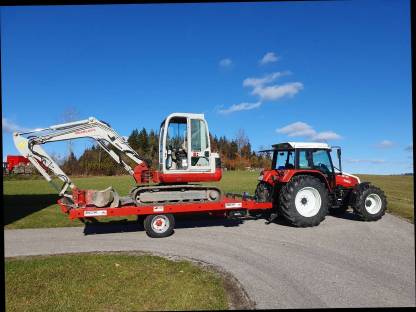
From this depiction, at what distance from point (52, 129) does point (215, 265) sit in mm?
6885

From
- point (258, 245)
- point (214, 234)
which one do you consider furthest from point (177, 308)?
point (214, 234)

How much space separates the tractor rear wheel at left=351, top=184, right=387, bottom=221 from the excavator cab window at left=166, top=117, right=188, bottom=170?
5.80m

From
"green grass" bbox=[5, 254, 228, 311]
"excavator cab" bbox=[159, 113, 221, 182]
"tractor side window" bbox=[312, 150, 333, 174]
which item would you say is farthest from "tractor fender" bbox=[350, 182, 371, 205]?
"green grass" bbox=[5, 254, 228, 311]

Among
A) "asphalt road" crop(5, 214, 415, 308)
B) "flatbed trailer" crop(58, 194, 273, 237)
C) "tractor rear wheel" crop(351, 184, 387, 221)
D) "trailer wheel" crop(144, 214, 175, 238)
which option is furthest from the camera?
"tractor rear wheel" crop(351, 184, 387, 221)

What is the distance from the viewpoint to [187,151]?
1090 centimetres

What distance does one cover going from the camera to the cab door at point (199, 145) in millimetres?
10891

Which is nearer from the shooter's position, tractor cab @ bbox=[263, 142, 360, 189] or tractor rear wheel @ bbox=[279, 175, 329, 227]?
tractor rear wheel @ bbox=[279, 175, 329, 227]

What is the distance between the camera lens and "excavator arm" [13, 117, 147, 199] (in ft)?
36.5

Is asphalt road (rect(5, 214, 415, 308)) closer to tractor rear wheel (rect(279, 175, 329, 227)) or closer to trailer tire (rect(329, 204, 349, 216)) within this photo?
tractor rear wheel (rect(279, 175, 329, 227))

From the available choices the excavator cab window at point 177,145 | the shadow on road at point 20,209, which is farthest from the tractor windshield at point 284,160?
the shadow on road at point 20,209

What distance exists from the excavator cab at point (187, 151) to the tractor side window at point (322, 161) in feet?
11.6

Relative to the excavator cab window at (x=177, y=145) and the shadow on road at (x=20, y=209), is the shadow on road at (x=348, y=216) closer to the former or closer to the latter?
the excavator cab window at (x=177, y=145)

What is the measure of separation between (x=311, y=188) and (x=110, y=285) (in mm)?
7444

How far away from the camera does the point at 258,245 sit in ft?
29.3
